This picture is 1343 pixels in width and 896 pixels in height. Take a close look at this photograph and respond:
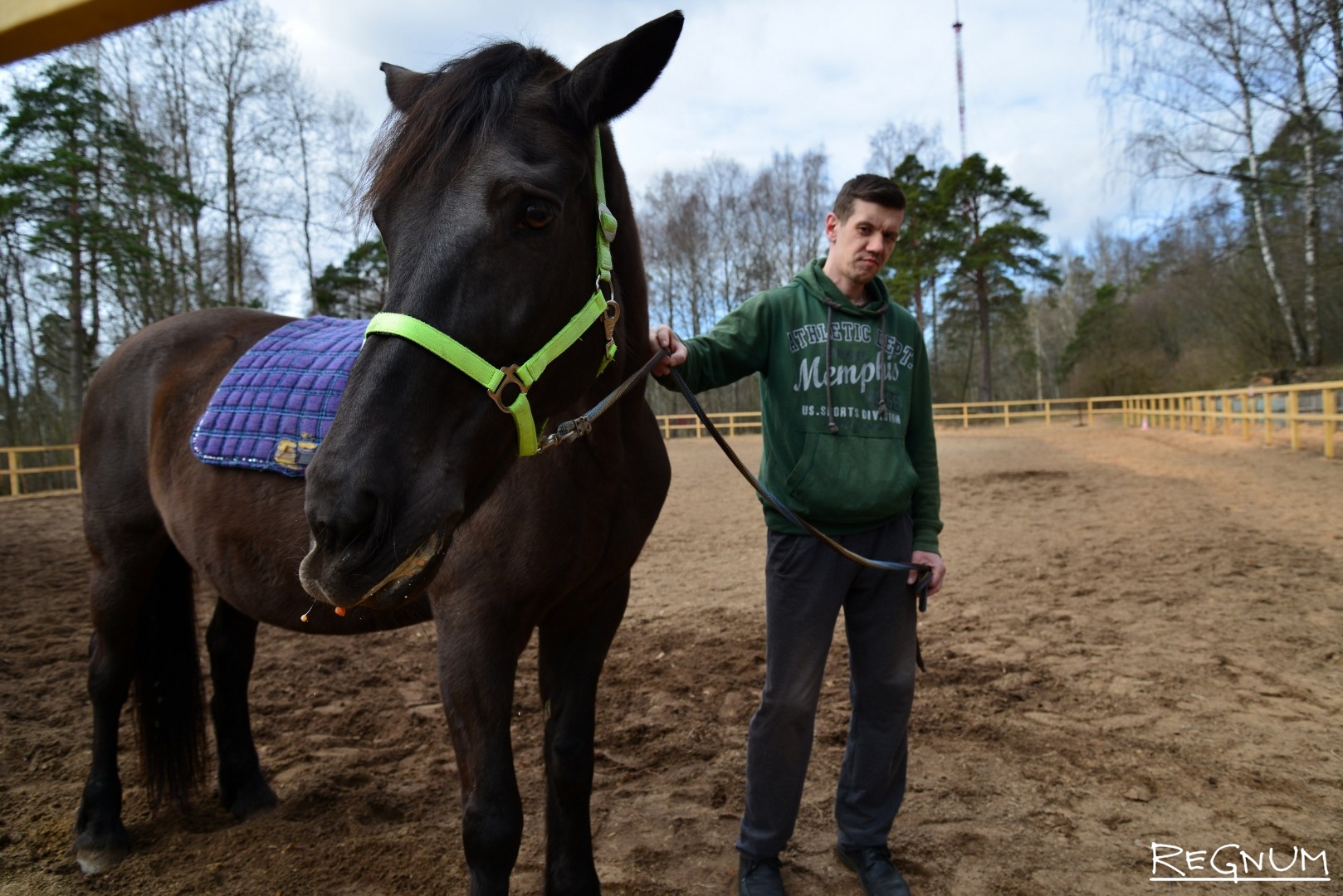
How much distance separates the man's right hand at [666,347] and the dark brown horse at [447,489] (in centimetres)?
4

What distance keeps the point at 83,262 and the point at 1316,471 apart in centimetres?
2081

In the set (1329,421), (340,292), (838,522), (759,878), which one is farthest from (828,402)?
(340,292)

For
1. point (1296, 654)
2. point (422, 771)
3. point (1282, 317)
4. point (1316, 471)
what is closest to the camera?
point (422, 771)

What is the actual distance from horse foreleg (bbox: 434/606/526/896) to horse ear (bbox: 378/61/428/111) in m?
1.25

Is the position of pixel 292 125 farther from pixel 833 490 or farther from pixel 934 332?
pixel 934 332

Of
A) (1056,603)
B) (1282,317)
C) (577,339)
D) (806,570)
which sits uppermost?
(1282,317)

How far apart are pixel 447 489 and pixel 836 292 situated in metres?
1.52

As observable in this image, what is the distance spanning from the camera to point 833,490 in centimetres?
217

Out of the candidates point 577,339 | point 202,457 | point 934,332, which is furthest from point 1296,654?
point 934,332

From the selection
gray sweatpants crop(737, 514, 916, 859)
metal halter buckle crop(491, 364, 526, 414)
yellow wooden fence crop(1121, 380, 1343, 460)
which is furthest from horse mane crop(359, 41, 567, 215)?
yellow wooden fence crop(1121, 380, 1343, 460)

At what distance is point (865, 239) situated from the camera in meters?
2.24

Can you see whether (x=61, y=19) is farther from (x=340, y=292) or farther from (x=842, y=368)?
(x=340, y=292)

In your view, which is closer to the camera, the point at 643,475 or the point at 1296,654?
the point at 643,475

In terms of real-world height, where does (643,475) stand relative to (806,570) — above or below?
above
